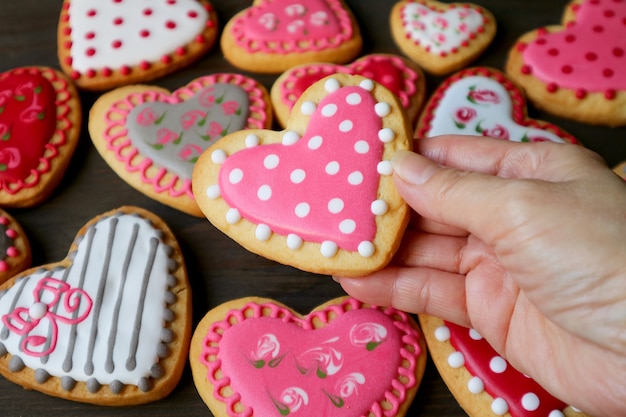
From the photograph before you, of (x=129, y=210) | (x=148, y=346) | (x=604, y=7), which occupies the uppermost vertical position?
(x=604, y=7)

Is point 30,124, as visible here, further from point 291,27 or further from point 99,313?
point 291,27

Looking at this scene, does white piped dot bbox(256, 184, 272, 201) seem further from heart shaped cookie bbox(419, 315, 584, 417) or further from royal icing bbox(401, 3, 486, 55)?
royal icing bbox(401, 3, 486, 55)

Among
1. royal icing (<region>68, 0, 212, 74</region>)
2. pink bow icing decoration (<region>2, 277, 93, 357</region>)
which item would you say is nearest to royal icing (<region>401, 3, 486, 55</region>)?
royal icing (<region>68, 0, 212, 74</region>)

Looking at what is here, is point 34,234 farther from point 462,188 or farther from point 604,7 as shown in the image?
point 604,7

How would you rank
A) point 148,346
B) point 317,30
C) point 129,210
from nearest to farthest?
point 148,346
point 129,210
point 317,30

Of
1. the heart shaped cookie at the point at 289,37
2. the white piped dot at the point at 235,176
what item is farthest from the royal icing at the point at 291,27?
the white piped dot at the point at 235,176

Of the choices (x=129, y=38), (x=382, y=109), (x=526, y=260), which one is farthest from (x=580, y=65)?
(x=129, y=38)

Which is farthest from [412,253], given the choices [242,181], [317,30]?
[317,30]
